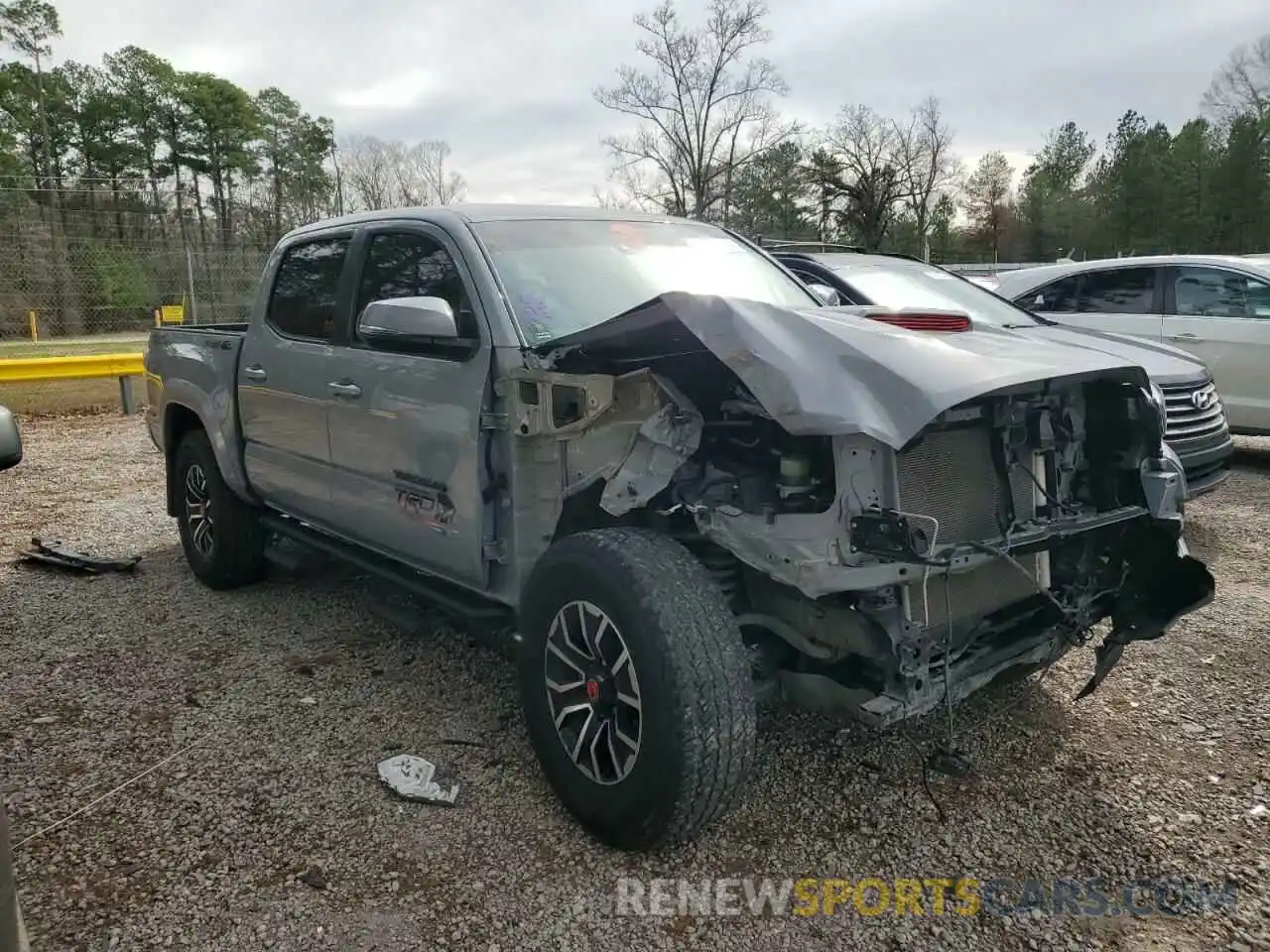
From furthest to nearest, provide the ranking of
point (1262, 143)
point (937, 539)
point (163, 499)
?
point (1262, 143)
point (163, 499)
point (937, 539)

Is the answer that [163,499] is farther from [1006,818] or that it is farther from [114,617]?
[1006,818]

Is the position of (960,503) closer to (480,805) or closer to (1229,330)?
(480,805)

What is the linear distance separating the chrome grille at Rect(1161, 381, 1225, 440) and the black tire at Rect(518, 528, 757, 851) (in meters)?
4.08

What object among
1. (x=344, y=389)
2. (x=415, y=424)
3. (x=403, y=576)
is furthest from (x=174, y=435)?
(x=415, y=424)

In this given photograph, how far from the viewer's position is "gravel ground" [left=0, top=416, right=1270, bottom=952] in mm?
2447

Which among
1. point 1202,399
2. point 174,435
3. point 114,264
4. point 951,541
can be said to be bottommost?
point 951,541

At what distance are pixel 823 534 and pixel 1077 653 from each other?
92.1 inches

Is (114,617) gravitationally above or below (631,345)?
below

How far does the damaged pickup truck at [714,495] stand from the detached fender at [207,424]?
136cm

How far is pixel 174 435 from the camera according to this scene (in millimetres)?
5570

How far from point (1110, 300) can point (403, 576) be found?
22.9ft

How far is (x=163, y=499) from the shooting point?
761 centimetres

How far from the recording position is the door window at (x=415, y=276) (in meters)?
3.38

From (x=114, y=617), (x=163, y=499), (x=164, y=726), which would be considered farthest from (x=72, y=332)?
(x=164, y=726)
